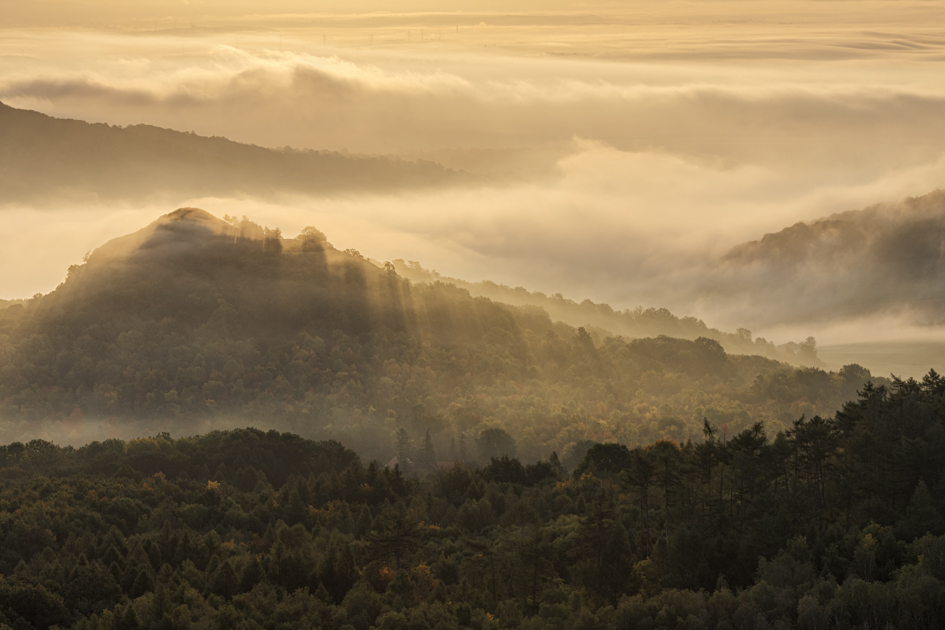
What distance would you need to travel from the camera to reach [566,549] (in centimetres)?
11256

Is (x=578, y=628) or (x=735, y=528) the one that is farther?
(x=735, y=528)

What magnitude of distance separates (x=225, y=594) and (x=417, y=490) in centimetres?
6132

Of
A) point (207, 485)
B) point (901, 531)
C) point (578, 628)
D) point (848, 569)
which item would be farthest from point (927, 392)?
point (207, 485)

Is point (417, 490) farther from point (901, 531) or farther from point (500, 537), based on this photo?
point (901, 531)

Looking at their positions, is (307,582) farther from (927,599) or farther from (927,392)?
(927,392)

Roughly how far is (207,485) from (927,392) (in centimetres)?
10321

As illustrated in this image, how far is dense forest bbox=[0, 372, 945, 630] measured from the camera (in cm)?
9338

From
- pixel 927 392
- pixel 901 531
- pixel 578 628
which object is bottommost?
pixel 578 628

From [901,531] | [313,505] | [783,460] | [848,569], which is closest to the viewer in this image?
[848,569]

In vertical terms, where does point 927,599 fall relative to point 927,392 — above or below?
below

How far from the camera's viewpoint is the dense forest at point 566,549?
306ft

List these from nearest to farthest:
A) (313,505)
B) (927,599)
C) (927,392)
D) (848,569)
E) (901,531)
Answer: (927,599) → (848,569) → (901,531) → (927,392) → (313,505)

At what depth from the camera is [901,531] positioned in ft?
343

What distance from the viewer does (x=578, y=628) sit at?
9200 cm
